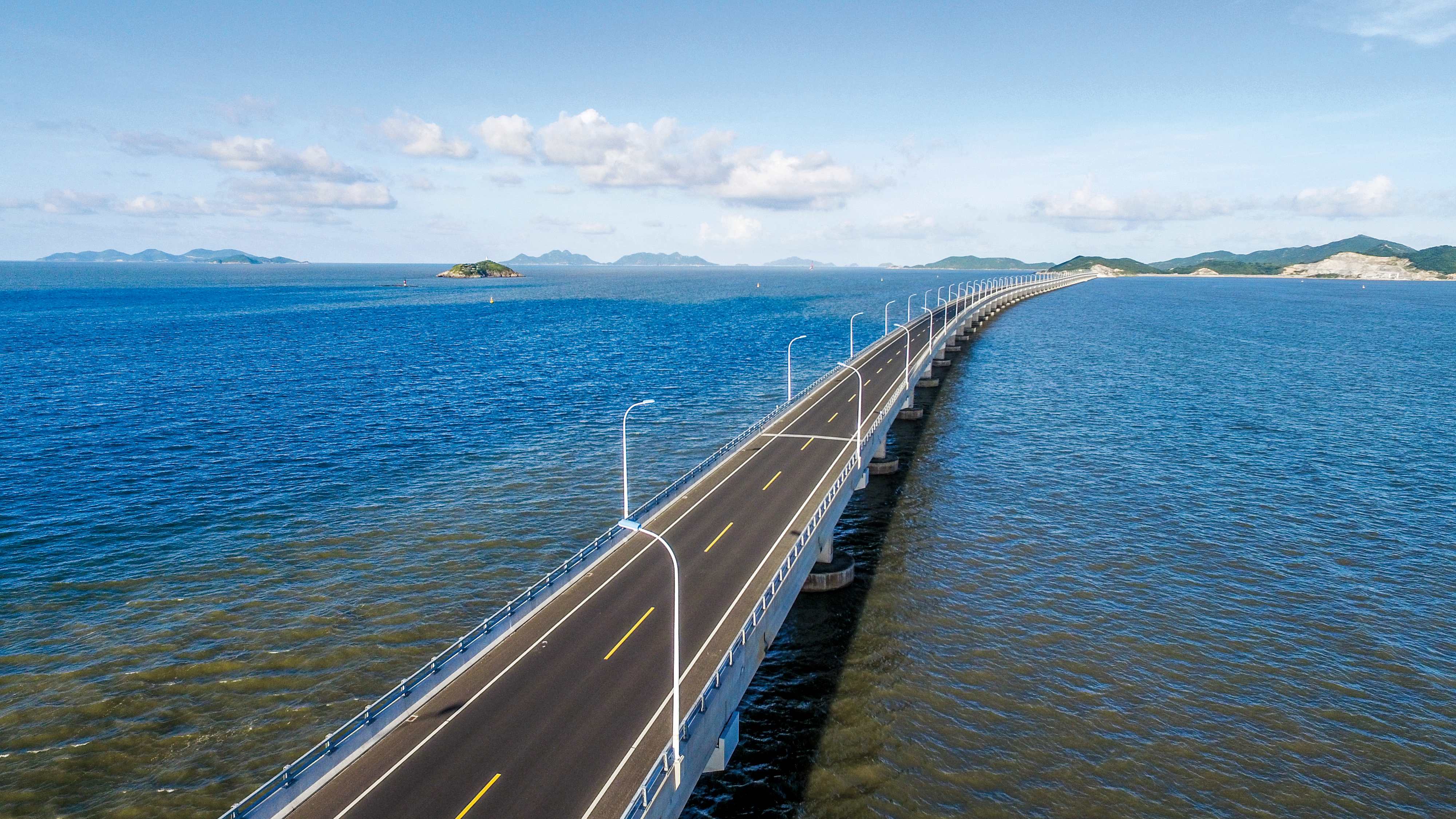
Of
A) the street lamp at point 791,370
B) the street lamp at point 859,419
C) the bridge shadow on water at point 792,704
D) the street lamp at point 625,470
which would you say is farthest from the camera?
the street lamp at point 791,370

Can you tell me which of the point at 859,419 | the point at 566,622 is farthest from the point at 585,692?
the point at 859,419

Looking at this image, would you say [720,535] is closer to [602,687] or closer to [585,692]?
[602,687]

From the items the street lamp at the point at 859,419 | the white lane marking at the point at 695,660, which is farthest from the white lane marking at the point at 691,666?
the street lamp at the point at 859,419

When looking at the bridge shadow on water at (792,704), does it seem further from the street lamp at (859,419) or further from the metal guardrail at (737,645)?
the street lamp at (859,419)

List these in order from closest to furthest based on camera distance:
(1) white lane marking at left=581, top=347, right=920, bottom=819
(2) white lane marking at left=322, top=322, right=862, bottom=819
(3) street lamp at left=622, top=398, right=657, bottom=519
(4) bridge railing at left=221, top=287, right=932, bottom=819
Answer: (4) bridge railing at left=221, top=287, right=932, bottom=819 < (1) white lane marking at left=581, top=347, right=920, bottom=819 < (2) white lane marking at left=322, top=322, right=862, bottom=819 < (3) street lamp at left=622, top=398, right=657, bottom=519

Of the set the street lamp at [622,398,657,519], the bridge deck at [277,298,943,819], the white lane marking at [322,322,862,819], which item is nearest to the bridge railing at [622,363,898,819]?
the bridge deck at [277,298,943,819]

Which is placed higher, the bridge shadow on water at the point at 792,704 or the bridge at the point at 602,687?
the bridge at the point at 602,687

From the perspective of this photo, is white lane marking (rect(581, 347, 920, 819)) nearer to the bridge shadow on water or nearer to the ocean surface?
the bridge shadow on water

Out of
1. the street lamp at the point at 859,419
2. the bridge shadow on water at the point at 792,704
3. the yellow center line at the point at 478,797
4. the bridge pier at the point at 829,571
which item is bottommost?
the bridge shadow on water at the point at 792,704
